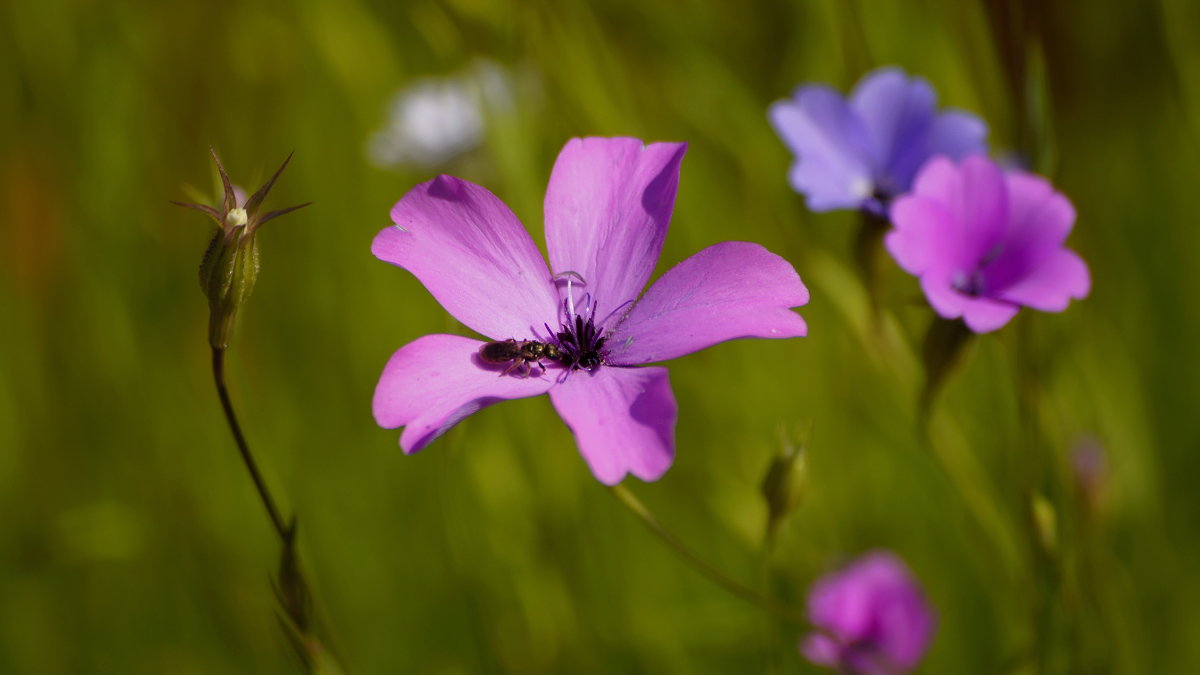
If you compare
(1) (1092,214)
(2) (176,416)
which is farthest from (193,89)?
(1) (1092,214)

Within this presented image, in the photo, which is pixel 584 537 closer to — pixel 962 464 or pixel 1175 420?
pixel 962 464

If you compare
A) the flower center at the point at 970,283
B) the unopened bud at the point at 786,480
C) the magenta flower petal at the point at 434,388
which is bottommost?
the unopened bud at the point at 786,480

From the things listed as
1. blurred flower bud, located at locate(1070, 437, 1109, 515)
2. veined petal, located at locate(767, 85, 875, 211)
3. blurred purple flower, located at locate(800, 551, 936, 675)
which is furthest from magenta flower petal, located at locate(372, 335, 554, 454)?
blurred flower bud, located at locate(1070, 437, 1109, 515)

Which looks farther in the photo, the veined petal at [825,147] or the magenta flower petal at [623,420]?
the veined petal at [825,147]

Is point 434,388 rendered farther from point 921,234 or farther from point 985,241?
point 985,241

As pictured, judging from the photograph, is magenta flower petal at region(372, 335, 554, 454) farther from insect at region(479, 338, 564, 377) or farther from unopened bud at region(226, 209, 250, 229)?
unopened bud at region(226, 209, 250, 229)

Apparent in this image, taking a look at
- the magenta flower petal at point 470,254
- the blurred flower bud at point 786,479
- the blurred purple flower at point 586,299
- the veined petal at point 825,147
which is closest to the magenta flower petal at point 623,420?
the blurred purple flower at point 586,299

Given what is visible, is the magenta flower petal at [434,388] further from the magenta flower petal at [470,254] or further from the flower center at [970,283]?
the flower center at [970,283]
